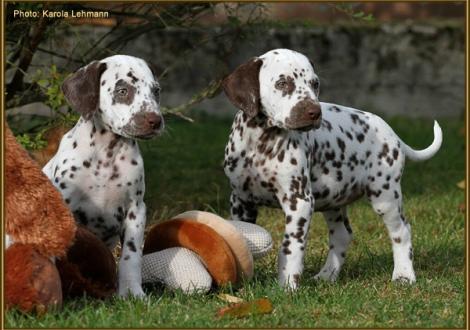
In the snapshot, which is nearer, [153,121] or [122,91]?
[153,121]

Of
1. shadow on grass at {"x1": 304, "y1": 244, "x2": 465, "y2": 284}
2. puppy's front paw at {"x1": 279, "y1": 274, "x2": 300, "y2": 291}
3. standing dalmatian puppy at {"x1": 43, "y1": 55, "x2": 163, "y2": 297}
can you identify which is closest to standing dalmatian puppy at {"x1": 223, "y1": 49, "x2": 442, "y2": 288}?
puppy's front paw at {"x1": 279, "y1": 274, "x2": 300, "y2": 291}

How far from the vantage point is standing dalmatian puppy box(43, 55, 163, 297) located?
18.0ft

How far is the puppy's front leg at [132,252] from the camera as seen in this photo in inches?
215

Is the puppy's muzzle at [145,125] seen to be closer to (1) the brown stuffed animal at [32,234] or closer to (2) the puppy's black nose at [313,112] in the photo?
(1) the brown stuffed animal at [32,234]

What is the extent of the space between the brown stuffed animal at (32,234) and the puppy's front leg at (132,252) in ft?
1.73

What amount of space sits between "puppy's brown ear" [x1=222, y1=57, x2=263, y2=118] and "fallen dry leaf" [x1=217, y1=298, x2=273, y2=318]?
4.37 feet

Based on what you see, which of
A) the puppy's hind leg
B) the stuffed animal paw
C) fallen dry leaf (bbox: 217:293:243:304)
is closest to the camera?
fallen dry leaf (bbox: 217:293:243:304)

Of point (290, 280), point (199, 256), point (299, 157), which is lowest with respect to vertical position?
point (290, 280)

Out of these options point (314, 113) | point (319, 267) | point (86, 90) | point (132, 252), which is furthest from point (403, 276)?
point (86, 90)

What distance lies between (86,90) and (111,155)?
1.29ft

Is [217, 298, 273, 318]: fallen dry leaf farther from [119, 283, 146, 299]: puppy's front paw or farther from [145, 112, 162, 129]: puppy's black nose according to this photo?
[145, 112, 162, 129]: puppy's black nose

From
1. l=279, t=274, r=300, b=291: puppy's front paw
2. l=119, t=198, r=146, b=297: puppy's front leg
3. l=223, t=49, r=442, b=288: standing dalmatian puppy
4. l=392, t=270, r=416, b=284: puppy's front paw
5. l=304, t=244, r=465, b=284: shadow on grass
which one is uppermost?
l=223, t=49, r=442, b=288: standing dalmatian puppy

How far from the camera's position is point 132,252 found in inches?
218

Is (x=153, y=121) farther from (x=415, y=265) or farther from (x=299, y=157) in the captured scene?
(x=415, y=265)
